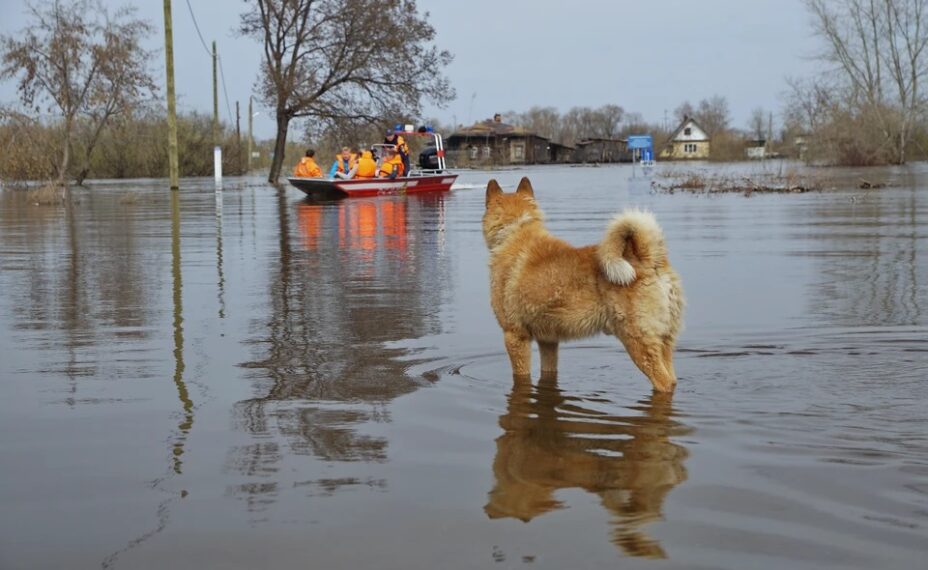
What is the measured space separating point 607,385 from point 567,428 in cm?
121

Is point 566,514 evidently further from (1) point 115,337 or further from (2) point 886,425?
(1) point 115,337

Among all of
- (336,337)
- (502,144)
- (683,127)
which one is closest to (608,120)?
(683,127)

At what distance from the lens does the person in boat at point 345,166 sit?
113ft

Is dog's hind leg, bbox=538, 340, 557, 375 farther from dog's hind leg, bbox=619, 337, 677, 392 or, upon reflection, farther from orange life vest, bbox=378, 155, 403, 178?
orange life vest, bbox=378, 155, 403, 178

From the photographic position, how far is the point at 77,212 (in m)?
26.9

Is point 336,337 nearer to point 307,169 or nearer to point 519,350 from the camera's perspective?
point 519,350

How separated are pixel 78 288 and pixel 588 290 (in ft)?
24.0

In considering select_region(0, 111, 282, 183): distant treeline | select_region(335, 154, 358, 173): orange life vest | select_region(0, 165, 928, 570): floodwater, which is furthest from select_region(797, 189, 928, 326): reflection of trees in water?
select_region(0, 111, 282, 183): distant treeline

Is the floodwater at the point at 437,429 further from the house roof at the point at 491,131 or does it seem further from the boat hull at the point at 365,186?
the house roof at the point at 491,131

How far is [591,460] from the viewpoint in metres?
5.00

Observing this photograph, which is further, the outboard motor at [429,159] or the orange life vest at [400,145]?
the outboard motor at [429,159]

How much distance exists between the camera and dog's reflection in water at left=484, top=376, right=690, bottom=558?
428 cm

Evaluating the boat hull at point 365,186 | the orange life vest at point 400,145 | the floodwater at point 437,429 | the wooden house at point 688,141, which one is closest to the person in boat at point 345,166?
the boat hull at point 365,186

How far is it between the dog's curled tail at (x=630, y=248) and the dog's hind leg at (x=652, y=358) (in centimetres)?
36
